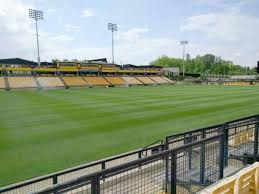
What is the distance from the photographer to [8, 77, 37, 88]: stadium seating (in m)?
56.2

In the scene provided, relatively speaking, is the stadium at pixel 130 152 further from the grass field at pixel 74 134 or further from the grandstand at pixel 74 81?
the grandstand at pixel 74 81

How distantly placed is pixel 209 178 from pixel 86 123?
464 inches

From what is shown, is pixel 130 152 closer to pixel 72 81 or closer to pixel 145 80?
pixel 72 81

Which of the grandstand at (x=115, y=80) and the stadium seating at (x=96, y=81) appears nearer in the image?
the stadium seating at (x=96, y=81)

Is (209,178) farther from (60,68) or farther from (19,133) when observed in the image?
(60,68)

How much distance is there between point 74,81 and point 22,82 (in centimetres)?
1203

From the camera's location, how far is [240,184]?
392 centimetres

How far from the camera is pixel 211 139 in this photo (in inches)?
181

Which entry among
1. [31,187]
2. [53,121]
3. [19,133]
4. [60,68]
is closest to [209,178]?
[31,187]

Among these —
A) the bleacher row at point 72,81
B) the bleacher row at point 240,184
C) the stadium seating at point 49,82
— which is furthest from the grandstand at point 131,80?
the bleacher row at point 240,184

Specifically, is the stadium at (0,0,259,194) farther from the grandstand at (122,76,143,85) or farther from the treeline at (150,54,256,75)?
the treeline at (150,54,256,75)

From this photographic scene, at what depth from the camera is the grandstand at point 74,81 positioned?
2487 inches

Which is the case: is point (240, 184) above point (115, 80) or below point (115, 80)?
below

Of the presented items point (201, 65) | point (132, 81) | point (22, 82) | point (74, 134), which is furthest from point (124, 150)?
point (201, 65)
